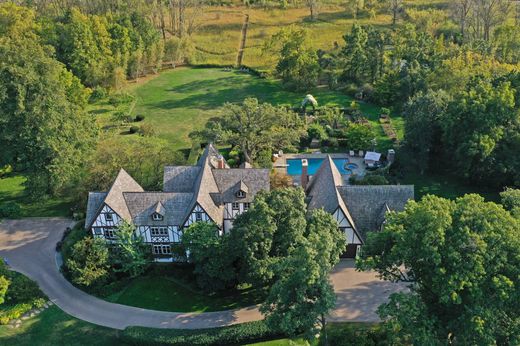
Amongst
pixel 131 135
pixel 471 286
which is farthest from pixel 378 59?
pixel 471 286

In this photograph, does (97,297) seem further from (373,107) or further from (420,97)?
(373,107)

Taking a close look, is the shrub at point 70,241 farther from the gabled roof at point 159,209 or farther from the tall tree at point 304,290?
the tall tree at point 304,290

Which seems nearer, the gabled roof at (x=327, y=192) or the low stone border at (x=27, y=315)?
the low stone border at (x=27, y=315)

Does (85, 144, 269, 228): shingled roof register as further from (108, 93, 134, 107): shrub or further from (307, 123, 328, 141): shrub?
Result: (108, 93, 134, 107): shrub

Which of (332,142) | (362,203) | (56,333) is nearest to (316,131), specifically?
(332,142)

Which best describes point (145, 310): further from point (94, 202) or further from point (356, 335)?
point (356, 335)

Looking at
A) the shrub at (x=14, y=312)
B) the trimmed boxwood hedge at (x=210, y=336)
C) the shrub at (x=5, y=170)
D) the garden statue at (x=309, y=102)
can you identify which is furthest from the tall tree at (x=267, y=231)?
the shrub at (x=5, y=170)
